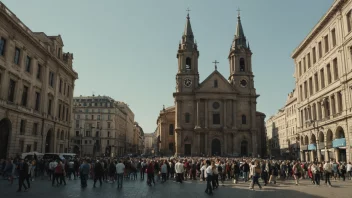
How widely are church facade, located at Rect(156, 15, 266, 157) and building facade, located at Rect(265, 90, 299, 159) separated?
30.5ft

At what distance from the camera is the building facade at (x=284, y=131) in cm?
6569

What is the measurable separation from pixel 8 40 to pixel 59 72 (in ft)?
42.0

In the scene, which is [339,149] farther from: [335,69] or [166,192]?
A: [166,192]

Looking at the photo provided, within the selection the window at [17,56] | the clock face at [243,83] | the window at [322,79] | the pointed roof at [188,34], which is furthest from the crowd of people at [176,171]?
the pointed roof at [188,34]

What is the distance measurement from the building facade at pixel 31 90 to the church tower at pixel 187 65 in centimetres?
2452

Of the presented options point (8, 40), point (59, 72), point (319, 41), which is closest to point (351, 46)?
point (319, 41)

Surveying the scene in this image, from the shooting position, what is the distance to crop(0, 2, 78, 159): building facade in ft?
85.0

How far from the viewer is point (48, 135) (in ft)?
120

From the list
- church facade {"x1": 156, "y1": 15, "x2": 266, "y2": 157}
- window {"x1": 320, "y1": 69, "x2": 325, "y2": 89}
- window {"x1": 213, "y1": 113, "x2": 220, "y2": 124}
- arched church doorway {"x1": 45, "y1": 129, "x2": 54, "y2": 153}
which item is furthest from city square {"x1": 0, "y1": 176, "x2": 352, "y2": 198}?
window {"x1": 213, "y1": 113, "x2": 220, "y2": 124}

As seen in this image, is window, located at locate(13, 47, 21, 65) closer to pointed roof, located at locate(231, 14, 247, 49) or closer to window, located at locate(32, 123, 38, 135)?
window, located at locate(32, 123, 38, 135)

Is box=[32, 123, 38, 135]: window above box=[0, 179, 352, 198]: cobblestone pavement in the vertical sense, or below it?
above

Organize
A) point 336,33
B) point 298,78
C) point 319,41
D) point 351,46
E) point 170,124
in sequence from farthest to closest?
point 170,124 < point 298,78 < point 319,41 < point 336,33 < point 351,46

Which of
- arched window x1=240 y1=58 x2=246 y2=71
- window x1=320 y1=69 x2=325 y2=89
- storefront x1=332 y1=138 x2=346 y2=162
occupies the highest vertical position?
arched window x1=240 y1=58 x2=246 y2=71

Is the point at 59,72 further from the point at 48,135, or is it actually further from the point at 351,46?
the point at 351,46
